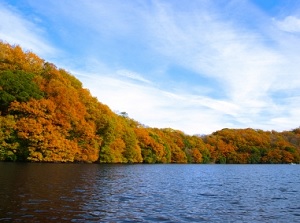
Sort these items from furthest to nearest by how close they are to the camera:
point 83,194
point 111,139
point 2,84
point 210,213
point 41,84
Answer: point 111,139 < point 41,84 < point 2,84 < point 83,194 < point 210,213

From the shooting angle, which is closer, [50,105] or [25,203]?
[25,203]

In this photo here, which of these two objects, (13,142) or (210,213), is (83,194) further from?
(13,142)

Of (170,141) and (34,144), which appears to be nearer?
(34,144)

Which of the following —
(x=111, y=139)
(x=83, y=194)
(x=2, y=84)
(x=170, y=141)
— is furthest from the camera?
(x=170, y=141)

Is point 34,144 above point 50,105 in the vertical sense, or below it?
below

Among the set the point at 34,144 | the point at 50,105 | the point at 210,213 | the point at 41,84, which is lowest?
the point at 210,213

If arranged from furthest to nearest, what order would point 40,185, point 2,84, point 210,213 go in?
point 2,84
point 40,185
point 210,213

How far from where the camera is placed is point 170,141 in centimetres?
16662

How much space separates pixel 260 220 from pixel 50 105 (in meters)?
61.1

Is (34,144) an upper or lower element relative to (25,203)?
upper

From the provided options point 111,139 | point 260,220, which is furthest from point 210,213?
point 111,139

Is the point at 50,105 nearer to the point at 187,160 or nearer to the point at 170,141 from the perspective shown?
the point at 170,141

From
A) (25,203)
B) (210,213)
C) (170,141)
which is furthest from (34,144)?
(170,141)

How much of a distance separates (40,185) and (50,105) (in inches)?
1752
